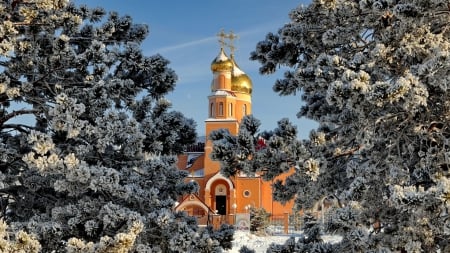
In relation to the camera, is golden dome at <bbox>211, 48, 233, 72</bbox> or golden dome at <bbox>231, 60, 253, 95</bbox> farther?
golden dome at <bbox>231, 60, 253, 95</bbox>

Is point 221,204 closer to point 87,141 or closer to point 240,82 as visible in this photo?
point 240,82

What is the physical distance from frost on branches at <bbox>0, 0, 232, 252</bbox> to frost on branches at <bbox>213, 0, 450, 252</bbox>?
4.00 feet

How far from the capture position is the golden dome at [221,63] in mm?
36094

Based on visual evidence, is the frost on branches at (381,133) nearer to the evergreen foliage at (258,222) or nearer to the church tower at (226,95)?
the evergreen foliage at (258,222)

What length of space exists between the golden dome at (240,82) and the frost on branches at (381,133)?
103 feet

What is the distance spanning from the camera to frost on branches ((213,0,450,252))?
170 inches

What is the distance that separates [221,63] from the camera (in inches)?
1428

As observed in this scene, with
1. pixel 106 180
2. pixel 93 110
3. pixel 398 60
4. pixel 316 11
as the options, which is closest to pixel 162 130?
pixel 93 110

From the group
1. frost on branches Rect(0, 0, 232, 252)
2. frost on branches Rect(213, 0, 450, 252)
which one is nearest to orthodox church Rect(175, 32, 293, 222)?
frost on branches Rect(0, 0, 232, 252)

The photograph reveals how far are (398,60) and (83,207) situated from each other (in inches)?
136

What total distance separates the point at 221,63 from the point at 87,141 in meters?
30.5

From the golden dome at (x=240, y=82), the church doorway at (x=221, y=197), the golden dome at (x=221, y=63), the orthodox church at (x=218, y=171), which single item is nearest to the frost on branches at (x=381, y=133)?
the orthodox church at (x=218, y=171)

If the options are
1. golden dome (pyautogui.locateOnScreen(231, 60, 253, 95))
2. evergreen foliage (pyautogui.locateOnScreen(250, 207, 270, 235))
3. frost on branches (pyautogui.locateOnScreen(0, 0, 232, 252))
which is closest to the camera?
frost on branches (pyautogui.locateOnScreen(0, 0, 232, 252))

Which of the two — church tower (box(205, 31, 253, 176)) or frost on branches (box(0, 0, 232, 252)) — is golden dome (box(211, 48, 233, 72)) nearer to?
church tower (box(205, 31, 253, 176))
